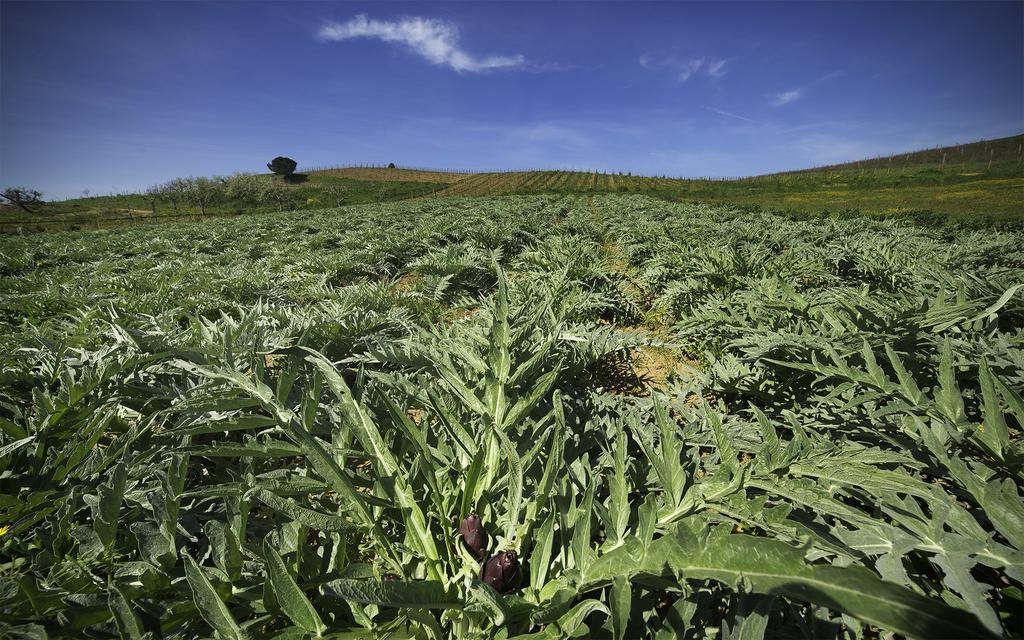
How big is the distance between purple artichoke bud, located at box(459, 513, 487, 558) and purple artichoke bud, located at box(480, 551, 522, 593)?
1.7 inches

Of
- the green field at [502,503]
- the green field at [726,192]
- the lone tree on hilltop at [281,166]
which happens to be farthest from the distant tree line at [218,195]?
the green field at [502,503]

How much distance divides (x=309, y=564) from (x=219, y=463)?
2.46 feet

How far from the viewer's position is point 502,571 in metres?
0.92

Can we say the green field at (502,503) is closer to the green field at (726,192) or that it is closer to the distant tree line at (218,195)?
the green field at (726,192)

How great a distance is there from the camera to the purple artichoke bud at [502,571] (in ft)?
3.03

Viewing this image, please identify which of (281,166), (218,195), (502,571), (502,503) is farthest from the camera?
(281,166)

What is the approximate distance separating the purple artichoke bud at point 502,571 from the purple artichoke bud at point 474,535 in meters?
0.04

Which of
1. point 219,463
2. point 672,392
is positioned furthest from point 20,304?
point 672,392

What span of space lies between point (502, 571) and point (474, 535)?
11cm

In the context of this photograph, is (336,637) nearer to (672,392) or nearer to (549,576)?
(549,576)

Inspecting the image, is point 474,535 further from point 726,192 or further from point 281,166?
point 281,166

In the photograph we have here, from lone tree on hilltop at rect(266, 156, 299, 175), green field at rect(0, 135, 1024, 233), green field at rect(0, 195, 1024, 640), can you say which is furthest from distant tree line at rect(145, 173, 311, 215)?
green field at rect(0, 195, 1024, 640)

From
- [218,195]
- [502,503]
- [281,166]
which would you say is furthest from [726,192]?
[281,166]

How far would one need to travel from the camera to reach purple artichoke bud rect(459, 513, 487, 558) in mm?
977
